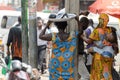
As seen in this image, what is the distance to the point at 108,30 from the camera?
25.8 ft

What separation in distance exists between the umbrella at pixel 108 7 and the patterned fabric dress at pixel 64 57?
25.3 ft

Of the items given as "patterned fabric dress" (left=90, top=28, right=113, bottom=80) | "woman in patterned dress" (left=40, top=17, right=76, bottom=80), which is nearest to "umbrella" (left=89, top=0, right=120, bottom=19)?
"patterned fabric dress" (left=90, top=28, right=113, bottom=80)

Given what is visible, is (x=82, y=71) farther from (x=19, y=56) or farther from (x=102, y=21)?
(x=19, y=56)

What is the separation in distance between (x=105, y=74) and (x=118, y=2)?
7420 millimetres

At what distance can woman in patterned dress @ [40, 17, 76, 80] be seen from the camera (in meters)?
7.13

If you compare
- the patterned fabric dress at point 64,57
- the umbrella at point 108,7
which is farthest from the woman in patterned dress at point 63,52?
the umbrella at point 108,7

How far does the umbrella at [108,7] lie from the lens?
1485 cm

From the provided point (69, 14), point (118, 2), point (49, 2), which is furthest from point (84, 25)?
point (49, 2)

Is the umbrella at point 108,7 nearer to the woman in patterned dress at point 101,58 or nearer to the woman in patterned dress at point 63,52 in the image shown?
the woman in patterned dress at point 101,58

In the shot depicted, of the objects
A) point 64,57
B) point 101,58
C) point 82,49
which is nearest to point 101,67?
point 101,58

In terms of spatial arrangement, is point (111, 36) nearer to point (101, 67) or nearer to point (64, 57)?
point (101, 67)

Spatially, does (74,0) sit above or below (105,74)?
above

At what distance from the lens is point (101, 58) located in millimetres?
8000

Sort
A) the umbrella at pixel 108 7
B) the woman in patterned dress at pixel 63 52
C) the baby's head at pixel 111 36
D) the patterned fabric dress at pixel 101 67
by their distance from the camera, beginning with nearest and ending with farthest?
the woman in patterned dress at pixel 63 52 < the baby's head at pixel 111 36 < the patterned fabric dress at pixel 101 67 < the umbrella at pixel 108 7
